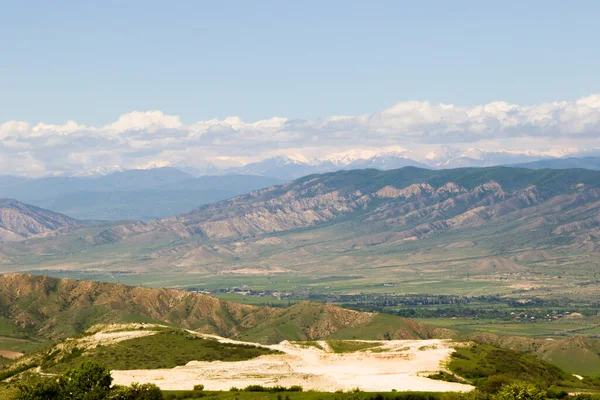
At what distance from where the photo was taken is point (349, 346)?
554 ft

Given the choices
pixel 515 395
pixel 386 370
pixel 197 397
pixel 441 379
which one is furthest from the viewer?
pixel 386 370

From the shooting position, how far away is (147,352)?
142750 mm

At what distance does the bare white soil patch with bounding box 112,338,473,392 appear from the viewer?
115062 mm

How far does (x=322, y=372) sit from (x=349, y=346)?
137 feet

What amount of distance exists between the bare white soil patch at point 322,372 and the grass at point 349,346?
23.9 feet

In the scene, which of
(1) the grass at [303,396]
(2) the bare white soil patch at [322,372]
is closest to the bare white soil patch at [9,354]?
(2) the bare white soil patch at [322,372]

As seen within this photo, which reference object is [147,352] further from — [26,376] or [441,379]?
[441,379]

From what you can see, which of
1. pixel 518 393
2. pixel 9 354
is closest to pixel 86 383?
pixel 518 393

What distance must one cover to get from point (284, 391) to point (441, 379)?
25994mm

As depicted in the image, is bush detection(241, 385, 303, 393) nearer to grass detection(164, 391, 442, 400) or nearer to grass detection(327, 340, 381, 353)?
grass detection(164, 391, 442, 400)

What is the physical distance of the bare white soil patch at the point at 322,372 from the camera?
115 meters

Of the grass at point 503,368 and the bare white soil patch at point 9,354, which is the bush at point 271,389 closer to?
the grass at point 503,368

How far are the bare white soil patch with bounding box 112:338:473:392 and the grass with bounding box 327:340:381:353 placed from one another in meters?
7.28

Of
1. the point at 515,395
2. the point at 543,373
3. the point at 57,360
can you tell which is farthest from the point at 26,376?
the point at 543,373
